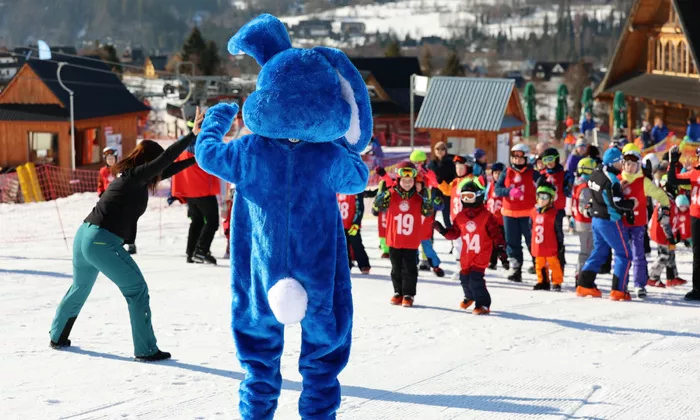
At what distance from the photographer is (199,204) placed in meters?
11.7

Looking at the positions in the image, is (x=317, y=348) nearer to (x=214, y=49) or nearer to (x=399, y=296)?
(x=399, y=296)

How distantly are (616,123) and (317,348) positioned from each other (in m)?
32.5

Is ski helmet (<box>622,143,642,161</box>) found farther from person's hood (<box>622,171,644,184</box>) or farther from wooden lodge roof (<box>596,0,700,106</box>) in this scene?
wooden lodge roof (<box>596,0,700,106</box>)

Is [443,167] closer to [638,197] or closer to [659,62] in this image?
[638,197]

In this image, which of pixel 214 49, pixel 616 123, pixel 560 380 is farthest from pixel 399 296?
pixel 214 49

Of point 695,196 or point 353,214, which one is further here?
point 353,214

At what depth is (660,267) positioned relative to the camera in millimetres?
11156

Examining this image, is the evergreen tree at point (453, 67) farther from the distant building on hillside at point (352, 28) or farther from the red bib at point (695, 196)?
the distant building on hillside at point (352, 28)

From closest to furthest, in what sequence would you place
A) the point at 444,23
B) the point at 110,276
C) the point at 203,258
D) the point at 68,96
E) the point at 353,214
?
the point at 110,276
the point at 353,214
the point at 203,258
the point at 68,96
the point at 444,23

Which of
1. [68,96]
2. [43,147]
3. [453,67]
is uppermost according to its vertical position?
[453,67]

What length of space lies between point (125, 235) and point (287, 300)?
88.5 inches

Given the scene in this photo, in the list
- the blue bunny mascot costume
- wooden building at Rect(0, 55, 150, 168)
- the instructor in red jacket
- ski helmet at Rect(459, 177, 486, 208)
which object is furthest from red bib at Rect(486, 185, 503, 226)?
wooden building at Rect(0, 55, 150, 168)

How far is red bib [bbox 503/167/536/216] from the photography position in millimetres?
11430

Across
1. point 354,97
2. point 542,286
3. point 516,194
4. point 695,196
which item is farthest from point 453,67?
point 354,97
